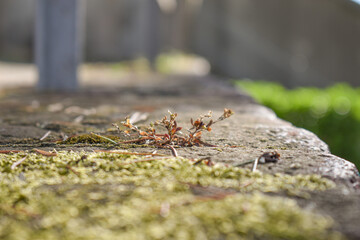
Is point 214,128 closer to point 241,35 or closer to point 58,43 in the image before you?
point 58,43

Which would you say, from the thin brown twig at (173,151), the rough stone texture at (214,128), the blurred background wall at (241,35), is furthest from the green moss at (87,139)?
the blurred background wall at (241,35)

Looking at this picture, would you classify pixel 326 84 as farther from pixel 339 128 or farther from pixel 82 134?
pixel 82 134

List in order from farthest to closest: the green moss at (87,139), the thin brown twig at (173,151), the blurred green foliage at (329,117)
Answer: the blurred green foliage at (329,117)
the green moss at (87,139)
the thin brown twig at (173,151)

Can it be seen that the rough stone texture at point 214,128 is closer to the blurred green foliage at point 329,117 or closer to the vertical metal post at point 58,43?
the vertical metal post at point 58,43

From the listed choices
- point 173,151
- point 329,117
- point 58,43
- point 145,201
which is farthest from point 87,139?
point 329,117

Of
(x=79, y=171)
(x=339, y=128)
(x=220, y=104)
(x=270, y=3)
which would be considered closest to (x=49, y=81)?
(x=220, y=104)

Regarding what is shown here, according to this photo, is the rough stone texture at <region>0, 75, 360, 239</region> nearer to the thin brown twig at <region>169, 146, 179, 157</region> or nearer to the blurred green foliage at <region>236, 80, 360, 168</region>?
the thin brown twig at <region>169, 146, 179, 157</region>

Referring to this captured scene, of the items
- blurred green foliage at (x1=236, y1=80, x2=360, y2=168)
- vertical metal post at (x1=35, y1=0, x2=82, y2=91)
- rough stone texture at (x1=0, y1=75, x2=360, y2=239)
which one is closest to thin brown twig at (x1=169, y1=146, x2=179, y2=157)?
rough stone texture at (x1=0, y1=75, x2=360, y2=239)
